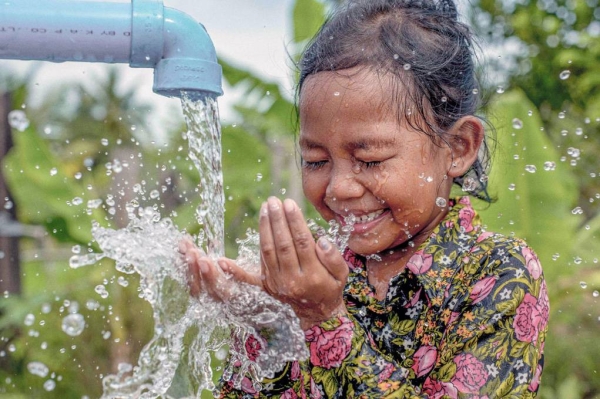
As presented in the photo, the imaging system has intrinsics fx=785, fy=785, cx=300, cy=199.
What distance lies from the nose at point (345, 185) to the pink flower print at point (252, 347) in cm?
31

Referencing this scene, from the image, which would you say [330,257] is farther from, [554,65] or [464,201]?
[554,65]

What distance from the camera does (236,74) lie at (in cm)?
420

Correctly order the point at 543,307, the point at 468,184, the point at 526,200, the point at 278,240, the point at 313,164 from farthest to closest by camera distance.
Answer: the point at 526,200
the point at 468,184
the point at 313,164
the point at 543,307
the point at 278,240

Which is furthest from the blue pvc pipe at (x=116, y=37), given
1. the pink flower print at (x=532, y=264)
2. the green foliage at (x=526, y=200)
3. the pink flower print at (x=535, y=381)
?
the green foliage at (x=526, y=200)

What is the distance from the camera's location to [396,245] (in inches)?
63.7

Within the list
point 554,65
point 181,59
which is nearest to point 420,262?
point 181,59

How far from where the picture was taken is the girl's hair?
5.02 feet

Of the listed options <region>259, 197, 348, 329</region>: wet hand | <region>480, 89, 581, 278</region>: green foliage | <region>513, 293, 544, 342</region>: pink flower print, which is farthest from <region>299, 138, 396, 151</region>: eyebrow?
<region>480, 89, 581, 278</region>: green foliage

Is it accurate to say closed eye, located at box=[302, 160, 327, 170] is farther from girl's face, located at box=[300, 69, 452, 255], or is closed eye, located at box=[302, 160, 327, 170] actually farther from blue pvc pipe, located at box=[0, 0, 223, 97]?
blue pvc pipe, located at box=[0, 0, 223, 97]

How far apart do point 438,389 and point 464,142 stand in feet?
1.76

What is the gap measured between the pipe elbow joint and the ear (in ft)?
1.69

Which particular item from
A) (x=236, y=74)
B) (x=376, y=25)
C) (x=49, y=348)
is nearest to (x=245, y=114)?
(x=236, y=74)

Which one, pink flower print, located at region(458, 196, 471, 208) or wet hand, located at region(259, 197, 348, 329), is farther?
pink flower print, located at region(458, 196, 471, 208)

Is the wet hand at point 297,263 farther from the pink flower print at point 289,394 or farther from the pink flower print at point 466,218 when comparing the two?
the pink flower print at point 466,218
